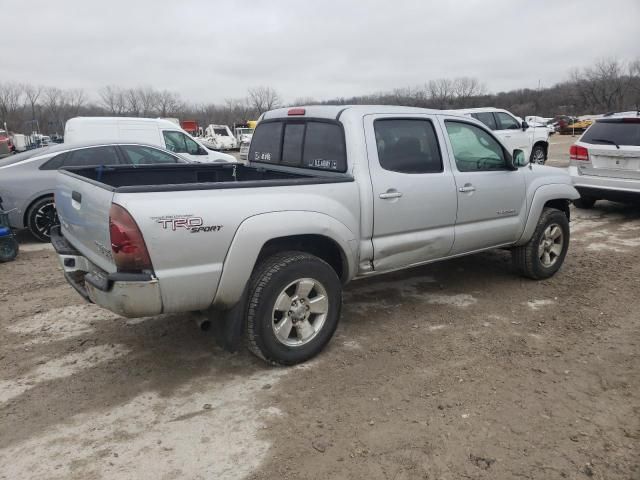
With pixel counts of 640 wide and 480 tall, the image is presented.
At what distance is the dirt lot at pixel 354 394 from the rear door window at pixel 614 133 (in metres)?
4.00

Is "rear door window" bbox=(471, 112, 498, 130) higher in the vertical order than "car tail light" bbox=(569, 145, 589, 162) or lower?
higher

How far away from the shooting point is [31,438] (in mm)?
2877

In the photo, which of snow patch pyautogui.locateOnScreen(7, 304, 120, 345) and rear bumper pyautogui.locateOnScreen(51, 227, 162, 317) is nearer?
rear bumper pyautogui.locateOnScreen(51, 227, 162, 317)

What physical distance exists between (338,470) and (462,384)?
1.24m

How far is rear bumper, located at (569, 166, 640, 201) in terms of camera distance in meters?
8.01

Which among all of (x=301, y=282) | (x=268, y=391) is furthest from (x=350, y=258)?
(x=268, y=391)

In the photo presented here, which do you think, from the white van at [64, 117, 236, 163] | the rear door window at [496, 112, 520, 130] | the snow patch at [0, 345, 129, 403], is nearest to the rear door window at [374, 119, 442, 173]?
the snow patch at [0, 345, 129, 403]

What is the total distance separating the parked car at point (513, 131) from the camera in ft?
45.1

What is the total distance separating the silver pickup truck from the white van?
7.46 meters

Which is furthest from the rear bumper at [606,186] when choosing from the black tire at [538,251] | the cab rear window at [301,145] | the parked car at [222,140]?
the parked car at [222,140]

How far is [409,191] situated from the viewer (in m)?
4.09

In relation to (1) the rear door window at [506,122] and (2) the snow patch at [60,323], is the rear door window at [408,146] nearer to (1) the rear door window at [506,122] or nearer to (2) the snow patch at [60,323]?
(2) the snow patch at [60,323]

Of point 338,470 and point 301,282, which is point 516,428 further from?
point 301,282

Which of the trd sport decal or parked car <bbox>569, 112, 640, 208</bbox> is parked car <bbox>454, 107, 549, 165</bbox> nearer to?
parked car <bbox>569, 112, 640, 208</bbox>
